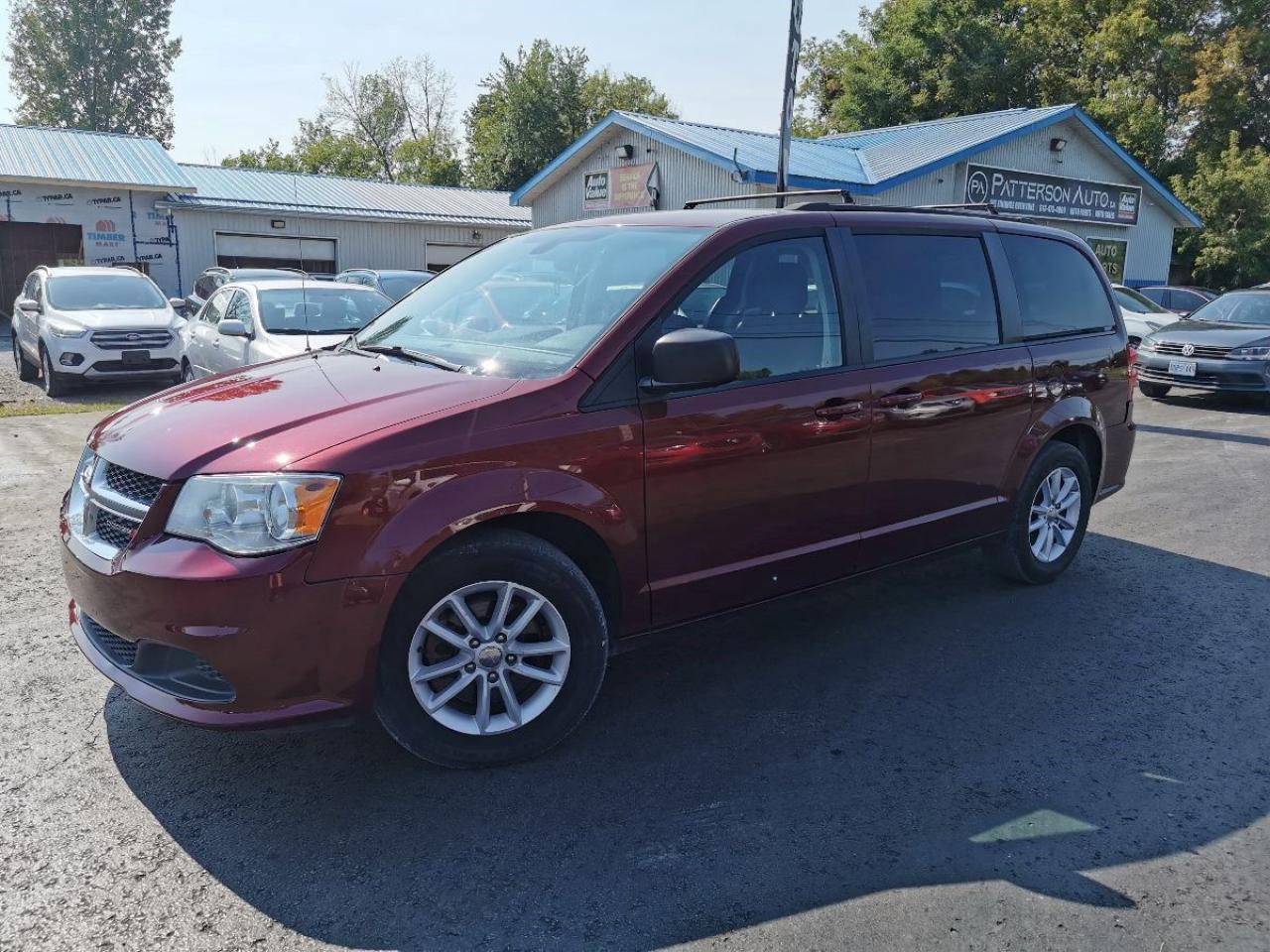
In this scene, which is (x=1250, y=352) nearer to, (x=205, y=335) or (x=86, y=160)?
(x=205, y=335)

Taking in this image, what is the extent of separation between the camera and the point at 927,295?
4.63 meters

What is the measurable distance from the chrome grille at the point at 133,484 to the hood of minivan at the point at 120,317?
10763 millimetres

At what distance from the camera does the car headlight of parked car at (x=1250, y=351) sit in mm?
12742

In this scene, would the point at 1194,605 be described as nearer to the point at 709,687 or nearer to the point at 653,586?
the point at 709,687

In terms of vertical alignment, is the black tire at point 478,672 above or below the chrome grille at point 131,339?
below

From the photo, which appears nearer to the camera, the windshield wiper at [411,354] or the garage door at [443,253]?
the windshield wiper at [411,354]

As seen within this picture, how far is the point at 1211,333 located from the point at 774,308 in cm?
1182

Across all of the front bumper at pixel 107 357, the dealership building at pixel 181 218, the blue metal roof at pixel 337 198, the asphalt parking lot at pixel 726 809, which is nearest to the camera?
the asphalt parking lot at pixel 726 809

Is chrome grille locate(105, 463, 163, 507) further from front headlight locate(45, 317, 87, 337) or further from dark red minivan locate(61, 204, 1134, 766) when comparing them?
front headlight locate(45, 317, 87, 337)

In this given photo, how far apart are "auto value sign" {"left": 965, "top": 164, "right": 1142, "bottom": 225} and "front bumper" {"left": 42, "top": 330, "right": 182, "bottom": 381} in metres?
15.5

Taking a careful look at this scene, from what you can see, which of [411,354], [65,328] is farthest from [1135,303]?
[65,328]

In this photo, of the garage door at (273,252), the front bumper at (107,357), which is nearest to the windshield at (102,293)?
the front bumper at (107,357)

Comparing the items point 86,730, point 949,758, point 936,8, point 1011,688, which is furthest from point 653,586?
point 936,8

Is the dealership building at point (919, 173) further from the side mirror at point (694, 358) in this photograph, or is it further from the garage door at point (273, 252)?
the side mirror at point (694, 358)
